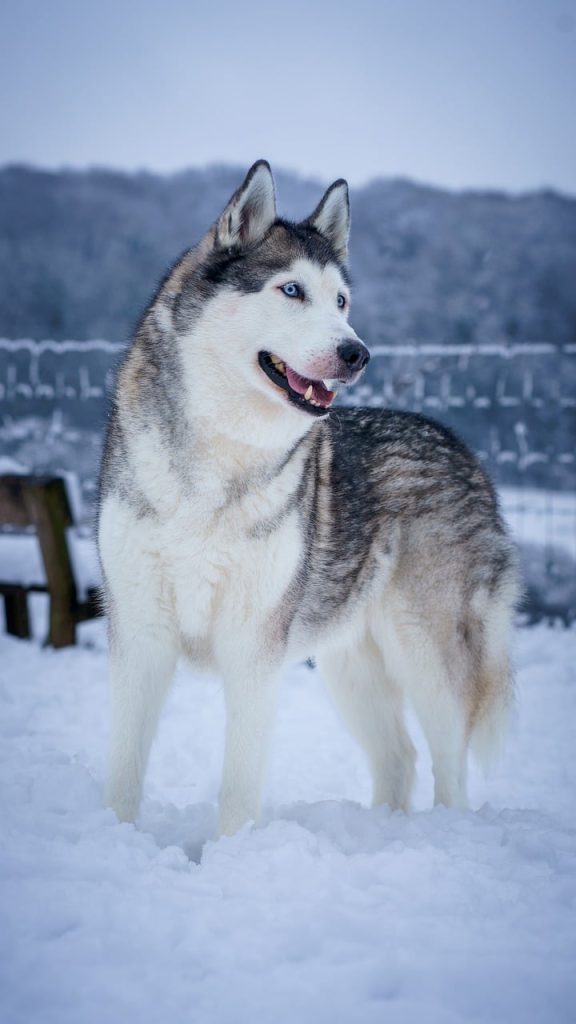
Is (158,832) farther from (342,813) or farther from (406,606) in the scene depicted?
(406,606)

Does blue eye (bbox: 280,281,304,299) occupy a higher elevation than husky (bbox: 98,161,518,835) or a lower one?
higher

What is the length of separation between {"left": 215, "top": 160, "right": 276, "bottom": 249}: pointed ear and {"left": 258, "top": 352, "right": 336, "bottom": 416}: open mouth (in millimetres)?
450

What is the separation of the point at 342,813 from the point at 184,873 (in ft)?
2.64

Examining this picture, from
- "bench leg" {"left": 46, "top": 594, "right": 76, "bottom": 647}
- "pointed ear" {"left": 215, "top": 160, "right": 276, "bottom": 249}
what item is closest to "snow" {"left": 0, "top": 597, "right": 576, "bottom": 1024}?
"pointed ear" {"left": 215, "top": 160, "right": 276, "bottom": 249}

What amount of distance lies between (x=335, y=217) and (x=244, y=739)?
188 centimetres

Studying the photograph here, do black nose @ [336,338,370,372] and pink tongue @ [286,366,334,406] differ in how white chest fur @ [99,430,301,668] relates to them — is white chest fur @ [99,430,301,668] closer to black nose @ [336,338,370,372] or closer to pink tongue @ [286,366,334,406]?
pink tongue @ [286,366,334,406]

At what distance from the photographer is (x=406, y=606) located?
125 inches

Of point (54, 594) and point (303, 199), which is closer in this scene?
point (54, 594)

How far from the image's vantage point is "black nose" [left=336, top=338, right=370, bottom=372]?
2.33 m

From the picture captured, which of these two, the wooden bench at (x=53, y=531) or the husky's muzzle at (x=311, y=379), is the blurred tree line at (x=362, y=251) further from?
the husky's muzzle at (x=311, y=379)

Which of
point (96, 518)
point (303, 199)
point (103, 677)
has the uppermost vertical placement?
point (303, 199)

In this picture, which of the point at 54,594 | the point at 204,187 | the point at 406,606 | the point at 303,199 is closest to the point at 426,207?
the point at 303,199

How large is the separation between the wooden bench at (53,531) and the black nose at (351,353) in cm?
377

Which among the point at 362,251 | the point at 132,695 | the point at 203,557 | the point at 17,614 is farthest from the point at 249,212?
the point at 362,251
